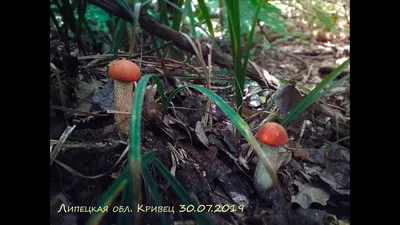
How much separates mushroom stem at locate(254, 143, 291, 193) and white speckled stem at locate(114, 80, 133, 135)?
0.33 meters

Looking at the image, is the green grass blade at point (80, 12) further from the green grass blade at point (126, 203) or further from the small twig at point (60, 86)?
the green grass blade at point (126, 203)

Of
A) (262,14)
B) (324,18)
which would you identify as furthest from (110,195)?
(324,18)

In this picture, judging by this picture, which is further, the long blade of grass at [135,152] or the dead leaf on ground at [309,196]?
the dead leaf on ground at [309,196]

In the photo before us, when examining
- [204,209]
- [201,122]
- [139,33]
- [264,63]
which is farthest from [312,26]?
[204,209]

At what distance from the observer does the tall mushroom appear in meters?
0.77

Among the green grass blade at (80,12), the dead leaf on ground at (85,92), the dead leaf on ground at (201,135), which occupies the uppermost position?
the green grass blade at (80,12)

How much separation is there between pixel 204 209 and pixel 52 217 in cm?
30

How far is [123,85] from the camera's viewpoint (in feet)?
2.66

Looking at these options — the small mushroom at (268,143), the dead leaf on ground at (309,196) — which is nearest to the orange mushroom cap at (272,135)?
the small mushroom at (268,143)

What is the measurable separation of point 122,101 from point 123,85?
0.04 metres

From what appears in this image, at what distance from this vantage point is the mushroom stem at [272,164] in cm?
76

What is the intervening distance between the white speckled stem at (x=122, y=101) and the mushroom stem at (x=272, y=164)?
0.33 metres

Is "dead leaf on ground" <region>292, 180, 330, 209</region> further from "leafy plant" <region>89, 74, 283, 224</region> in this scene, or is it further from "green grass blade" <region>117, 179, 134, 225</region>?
"green grass blade" <region>117, 179, 134, 225</region>

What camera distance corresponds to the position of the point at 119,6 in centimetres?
111
